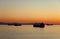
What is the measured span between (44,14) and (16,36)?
0.55m

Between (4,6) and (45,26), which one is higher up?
(4,6)

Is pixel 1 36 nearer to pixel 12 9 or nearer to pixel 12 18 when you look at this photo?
pixel 12 18

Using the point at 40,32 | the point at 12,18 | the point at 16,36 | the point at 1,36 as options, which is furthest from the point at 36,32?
the point at 1,36

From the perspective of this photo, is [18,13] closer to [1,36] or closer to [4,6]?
[4,6]

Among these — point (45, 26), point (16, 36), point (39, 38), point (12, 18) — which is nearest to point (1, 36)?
point (16, 36)

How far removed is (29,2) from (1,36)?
2.21ft

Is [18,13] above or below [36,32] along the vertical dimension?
above

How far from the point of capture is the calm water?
5.28ft

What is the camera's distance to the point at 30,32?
169 centimetres

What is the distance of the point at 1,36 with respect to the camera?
1644mm

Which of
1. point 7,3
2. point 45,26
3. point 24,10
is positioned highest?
point 7,3

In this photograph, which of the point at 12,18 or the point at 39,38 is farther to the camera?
the point at 39,38

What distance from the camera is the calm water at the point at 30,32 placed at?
1.61 m

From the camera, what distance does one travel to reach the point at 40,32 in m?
1.63
